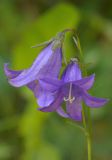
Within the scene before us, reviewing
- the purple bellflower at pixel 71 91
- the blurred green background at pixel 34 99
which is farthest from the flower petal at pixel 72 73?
the blurred green background at pixel 34 99

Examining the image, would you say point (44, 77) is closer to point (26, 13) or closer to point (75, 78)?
point (75, 78)

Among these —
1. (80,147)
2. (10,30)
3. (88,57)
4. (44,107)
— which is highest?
(10,30)

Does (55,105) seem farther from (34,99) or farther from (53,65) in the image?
(34,99)

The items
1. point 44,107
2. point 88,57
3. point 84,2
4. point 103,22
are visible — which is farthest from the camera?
point 84,2

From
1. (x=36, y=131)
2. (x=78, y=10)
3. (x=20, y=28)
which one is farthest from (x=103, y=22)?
(x=36, y=131)

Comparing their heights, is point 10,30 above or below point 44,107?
above

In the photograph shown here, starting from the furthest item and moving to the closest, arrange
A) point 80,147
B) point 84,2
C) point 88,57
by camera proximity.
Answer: point 84,2 < point 88,57 < point 80,147

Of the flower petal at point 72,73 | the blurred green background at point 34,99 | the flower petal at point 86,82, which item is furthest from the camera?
the blurred green background at point 34,99

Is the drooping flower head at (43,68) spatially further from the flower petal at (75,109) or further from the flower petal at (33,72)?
the flower petal at (75,109)
